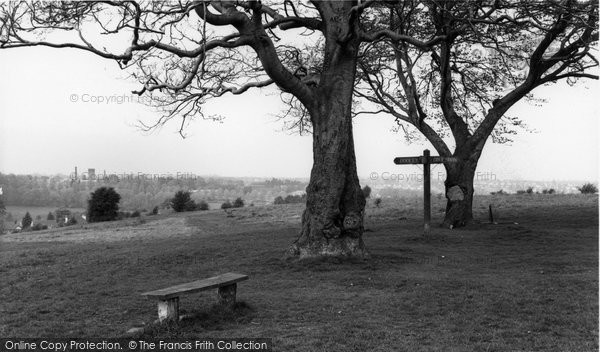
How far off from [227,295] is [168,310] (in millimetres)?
1119

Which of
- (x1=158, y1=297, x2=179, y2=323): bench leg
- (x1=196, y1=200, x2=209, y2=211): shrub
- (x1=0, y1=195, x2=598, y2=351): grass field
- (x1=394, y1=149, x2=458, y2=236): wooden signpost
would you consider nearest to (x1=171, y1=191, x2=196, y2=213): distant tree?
(x1=196, y1=200, x2=209, y2=211): shrub

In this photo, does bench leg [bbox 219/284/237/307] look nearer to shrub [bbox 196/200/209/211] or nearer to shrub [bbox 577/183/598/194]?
shrub [bbox 577/183/598/194]

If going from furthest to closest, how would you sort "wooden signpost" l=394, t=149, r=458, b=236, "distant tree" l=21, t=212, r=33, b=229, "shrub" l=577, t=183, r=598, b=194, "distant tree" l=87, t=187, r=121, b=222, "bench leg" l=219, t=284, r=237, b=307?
"distant tree" l=21, t=212, r=33, b=229 < "distant tree" l=87, t=187, r=121, b=222 < "shrub" l=577, t=183, r=598, b=194 < "wooden signpost" l=394, t=149, r=458, b=236 < "bench leg" l=219, t=284, r=237, b=307

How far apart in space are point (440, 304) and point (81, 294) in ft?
20.2

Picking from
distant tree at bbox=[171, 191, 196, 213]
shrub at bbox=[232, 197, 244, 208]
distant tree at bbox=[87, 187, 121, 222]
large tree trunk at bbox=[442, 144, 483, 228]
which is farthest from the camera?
shrub at bbox=[232, 197, 244, 208]

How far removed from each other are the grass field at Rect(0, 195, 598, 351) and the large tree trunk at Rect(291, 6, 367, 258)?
21.8 inches

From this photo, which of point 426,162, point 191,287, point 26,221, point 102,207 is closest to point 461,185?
point 426,162

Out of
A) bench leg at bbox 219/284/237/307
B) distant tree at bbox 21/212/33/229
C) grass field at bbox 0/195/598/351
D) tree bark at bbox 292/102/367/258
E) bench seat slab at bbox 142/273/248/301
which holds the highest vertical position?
tree bark at bbox 292/102/367/258

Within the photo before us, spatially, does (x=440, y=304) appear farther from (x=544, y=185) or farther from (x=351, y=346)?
(x=544, y=185)

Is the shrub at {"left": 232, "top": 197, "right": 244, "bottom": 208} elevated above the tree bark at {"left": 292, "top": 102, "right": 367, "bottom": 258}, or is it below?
below

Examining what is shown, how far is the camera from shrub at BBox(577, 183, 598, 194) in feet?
109

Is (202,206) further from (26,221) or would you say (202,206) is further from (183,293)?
(183,293)

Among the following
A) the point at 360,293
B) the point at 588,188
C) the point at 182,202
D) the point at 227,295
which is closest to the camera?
the point at 227,295

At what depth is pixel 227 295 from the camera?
24.4 ft
